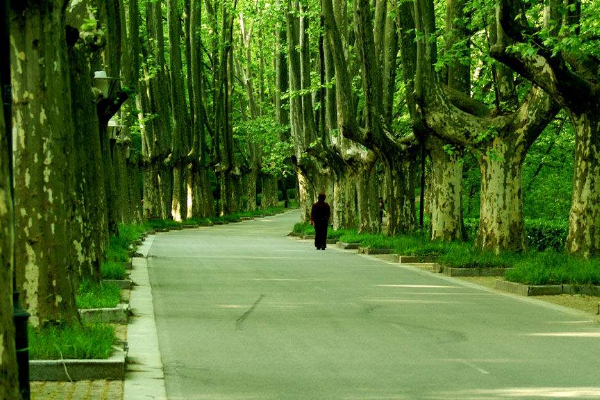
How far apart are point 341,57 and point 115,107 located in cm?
1173

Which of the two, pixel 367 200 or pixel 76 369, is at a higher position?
pixel 367 200

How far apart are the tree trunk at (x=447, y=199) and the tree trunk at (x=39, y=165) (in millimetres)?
18117

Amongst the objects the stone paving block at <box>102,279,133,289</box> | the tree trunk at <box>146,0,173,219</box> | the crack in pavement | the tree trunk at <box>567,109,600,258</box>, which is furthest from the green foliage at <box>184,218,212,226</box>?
the crack in pavement

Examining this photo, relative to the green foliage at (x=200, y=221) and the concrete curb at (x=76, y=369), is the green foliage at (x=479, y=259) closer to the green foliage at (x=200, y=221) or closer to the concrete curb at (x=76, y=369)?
the concrete curb at (x=76, y=369)

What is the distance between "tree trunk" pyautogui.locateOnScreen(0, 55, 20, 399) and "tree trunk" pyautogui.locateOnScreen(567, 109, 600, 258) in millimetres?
15962

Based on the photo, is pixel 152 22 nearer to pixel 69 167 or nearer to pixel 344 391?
pixel 69 167

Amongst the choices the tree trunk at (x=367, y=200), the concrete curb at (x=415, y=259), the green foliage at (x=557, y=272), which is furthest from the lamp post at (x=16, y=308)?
the tree trunk at (x=367, y=200)

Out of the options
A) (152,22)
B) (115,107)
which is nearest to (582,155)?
(115,107)

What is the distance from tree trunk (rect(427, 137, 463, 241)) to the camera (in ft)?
93.4

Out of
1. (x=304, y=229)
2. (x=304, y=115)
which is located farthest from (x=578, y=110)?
(x=304, y=229)

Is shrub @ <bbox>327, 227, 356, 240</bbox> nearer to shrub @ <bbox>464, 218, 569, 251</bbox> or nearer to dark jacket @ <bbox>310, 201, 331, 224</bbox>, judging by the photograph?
dark jacket @ <bbox>310, 201, 331, 224</bbox>

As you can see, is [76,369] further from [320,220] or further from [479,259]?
[320,220]

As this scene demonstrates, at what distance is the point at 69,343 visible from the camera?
1020 centimetres

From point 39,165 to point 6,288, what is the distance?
5.55 m
